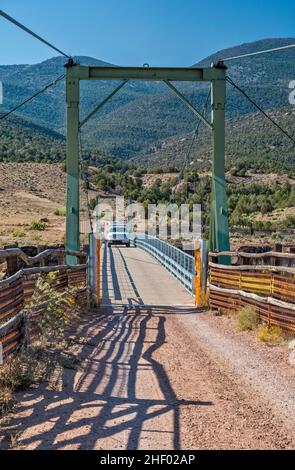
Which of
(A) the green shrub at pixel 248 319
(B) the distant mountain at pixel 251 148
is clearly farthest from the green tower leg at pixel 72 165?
(B) the distant mountain at pixel 251 148

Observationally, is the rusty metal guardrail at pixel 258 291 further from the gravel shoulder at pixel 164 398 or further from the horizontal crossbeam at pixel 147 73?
the horizontal crossbeam at pixel 147 73

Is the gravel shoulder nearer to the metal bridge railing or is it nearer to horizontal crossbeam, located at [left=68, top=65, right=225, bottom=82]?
the metal bridge railing

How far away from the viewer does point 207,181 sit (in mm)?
69938

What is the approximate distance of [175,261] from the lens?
23203 mm

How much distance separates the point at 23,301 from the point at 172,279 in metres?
14.2

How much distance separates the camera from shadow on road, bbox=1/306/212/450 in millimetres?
5383

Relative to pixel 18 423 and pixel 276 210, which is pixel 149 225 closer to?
pixel 276 210

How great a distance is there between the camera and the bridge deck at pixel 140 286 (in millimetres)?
16609

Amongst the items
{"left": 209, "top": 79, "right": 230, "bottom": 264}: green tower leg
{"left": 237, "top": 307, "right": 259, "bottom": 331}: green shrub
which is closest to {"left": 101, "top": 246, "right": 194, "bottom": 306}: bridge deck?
{"left": 209, "top": 79, "right": 230, "bottom": 264}: green tower leg

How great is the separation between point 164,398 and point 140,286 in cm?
1350

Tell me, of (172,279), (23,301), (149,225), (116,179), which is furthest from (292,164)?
(23,301)

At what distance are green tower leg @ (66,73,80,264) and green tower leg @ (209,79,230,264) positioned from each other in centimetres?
325

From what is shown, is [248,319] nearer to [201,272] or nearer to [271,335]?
[271,335]

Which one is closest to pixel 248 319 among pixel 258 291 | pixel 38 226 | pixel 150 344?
pixel 258 291
